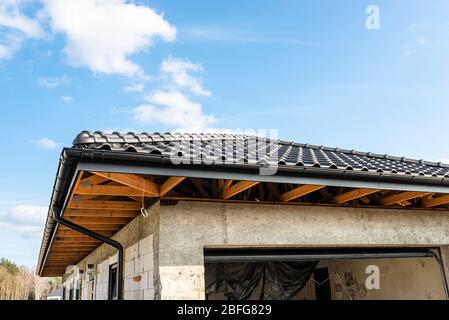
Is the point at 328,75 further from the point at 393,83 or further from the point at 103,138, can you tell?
the point at 103,138

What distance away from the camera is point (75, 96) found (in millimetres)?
8039

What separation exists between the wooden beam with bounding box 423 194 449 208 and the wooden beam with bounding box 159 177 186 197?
3.74m

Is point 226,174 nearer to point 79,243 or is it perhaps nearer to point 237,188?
point 237,188

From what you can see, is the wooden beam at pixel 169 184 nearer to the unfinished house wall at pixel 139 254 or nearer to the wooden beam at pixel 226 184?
the unfinished house wall at pixel 139 254

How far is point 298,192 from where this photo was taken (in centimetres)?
387

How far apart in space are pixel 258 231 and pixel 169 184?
1.21 m

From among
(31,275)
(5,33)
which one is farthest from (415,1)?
(31,275)

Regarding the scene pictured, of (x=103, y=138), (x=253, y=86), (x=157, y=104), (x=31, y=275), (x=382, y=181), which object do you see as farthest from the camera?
(x=31, y=275)

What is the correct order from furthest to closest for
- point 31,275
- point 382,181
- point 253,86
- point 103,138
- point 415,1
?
point 31,275
point 253,86
point 415,1
point 382,181
point 103,138

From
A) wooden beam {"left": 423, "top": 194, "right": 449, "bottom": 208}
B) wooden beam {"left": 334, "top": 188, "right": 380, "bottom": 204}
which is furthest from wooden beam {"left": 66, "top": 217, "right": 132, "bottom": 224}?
wooden beam {"left": 423, "top": 194, "right": 449, "bottom": 208}

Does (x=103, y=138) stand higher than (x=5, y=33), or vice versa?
(x=5, y=33)

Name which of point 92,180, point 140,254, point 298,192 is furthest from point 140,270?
point 298,192

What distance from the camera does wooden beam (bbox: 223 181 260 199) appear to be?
3.41 m

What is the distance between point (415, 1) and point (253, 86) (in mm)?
3417
